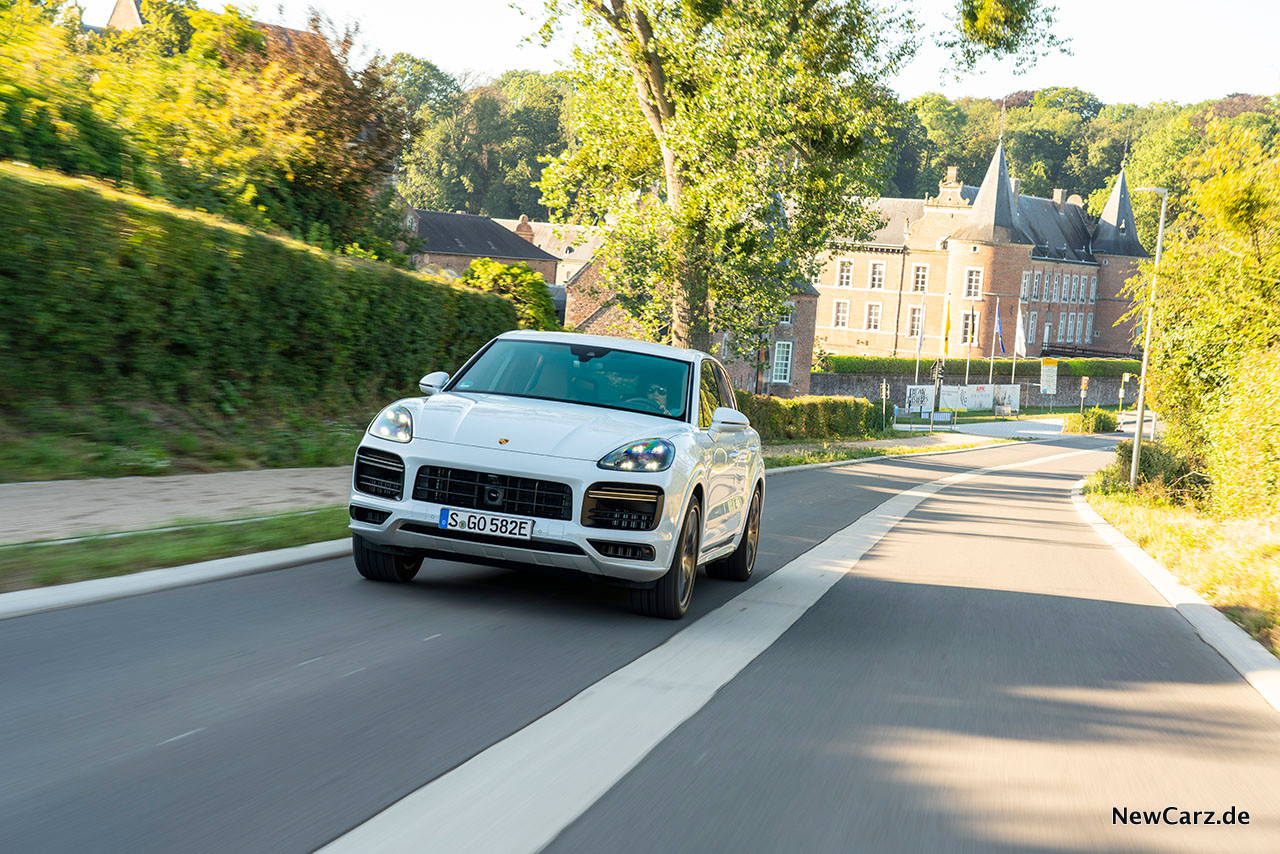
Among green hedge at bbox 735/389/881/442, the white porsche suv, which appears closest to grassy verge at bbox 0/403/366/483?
the white porsche suv

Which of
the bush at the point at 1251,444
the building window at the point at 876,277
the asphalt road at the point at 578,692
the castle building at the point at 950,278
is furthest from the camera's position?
the building window at the point at 876,277

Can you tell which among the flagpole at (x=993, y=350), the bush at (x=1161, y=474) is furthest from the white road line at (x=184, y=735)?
the flagpole at (x=993, y=350)

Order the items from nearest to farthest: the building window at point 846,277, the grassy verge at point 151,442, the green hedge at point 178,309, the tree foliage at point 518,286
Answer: the grassy verge at point 151,442 → the green hedge at point 178,309 → the tree foliage at point 518,286 → the building window at point 846,277

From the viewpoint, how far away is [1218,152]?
77.0ft

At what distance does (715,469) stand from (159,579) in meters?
3.42

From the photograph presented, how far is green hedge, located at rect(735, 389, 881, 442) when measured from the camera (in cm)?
3972

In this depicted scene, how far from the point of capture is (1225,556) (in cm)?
1223

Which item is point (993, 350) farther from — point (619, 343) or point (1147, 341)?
point (619, 343)

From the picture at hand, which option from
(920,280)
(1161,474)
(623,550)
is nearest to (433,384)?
(623,550)

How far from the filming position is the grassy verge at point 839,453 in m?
29.5

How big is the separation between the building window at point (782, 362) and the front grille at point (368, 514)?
→ 204 feet

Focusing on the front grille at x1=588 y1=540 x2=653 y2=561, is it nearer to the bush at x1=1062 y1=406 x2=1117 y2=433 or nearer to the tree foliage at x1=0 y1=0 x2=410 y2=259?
the tree foliage at x1=0 y1=0 x2=410 y2=259

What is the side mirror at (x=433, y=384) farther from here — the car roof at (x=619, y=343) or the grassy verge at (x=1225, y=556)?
the grassy verge at (x=1225, y=556)

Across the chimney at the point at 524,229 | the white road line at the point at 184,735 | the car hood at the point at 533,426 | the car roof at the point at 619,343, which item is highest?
the chimney at the point at 524,229
